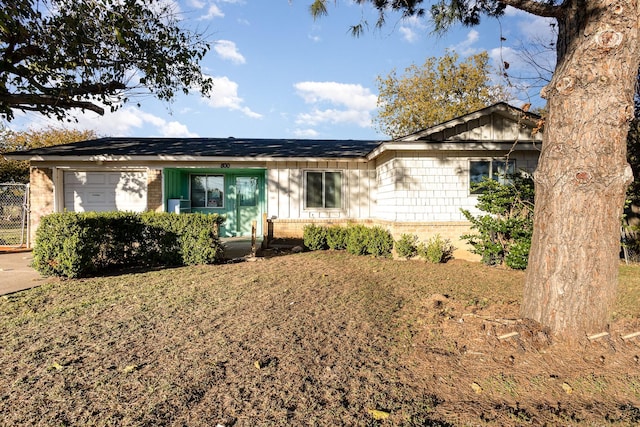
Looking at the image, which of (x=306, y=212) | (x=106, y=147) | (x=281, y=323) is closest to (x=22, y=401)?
(x=281, y=323)

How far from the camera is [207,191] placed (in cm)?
1297

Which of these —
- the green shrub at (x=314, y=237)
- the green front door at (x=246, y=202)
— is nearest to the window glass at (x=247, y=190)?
the green front door at (x=246, y=202)

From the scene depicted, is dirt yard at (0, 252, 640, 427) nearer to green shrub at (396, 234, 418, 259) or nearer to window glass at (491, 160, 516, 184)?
green shrub at (396, 234, 418, 259)

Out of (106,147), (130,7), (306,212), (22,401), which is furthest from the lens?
(106,147)

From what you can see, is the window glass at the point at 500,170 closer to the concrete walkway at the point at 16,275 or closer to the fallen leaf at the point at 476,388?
the fallen leaf at the point at 476,388

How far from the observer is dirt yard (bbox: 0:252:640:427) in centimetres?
242

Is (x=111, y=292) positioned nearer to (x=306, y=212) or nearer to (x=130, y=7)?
(x=306, y=212)

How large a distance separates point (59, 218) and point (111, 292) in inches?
74.3

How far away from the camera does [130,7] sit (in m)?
9.34

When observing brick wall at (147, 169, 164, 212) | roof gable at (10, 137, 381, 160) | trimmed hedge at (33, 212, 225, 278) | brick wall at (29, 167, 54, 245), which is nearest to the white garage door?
brick wall at (147, 169, 164, 212)

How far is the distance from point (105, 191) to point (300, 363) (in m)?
11.3

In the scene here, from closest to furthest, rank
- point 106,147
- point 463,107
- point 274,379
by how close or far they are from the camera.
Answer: point 274,379 < point 106,147 < point 463,107

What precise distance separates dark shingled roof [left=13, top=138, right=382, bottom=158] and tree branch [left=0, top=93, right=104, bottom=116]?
1490 millimetres

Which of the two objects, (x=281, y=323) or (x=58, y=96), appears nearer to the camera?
(x=281, y=323)
